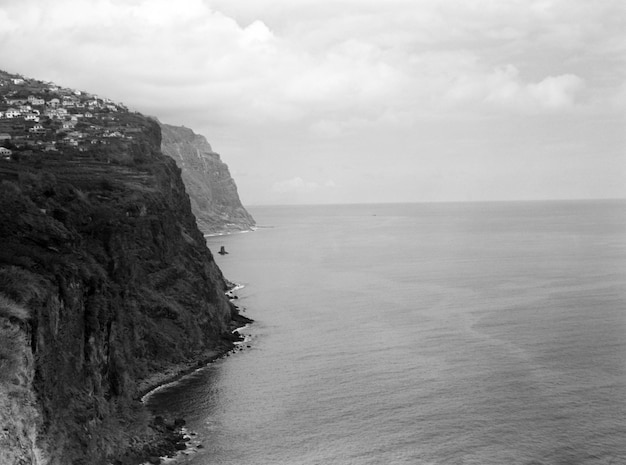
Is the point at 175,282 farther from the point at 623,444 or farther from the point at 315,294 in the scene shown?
the point at 623,444

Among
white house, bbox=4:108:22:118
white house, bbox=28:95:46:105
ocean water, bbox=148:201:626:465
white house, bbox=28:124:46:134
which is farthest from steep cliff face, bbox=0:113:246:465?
white house, bbox=28:95:46:105

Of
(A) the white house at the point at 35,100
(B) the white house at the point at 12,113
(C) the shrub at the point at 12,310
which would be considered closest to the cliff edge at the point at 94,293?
(C) the shrub at the point at 12,310

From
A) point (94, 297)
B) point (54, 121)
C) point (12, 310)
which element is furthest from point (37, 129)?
point (12, 310)

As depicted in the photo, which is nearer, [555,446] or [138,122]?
[555,446]

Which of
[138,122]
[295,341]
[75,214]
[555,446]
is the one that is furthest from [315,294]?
[555,446]

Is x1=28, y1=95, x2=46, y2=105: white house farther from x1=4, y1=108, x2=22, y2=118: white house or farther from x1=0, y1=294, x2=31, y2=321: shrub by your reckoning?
x1=0, y1=294, x2=31, y2=321: shrub

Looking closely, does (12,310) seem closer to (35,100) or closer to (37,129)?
(37,129)

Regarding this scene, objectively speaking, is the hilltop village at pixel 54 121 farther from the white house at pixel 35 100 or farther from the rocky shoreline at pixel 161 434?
the rocky shoreline at pixel 161 434
